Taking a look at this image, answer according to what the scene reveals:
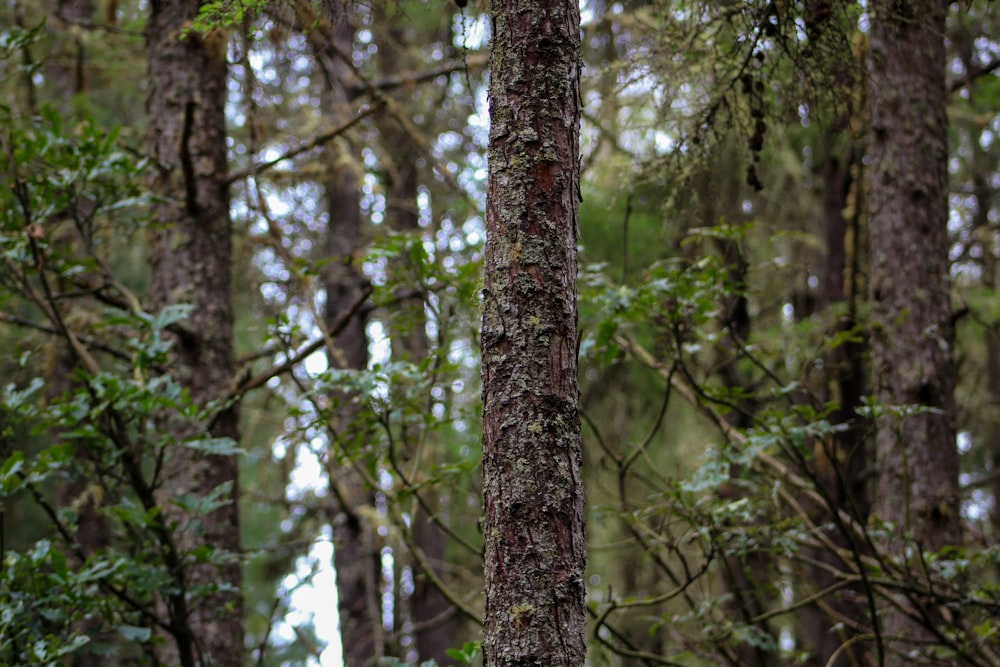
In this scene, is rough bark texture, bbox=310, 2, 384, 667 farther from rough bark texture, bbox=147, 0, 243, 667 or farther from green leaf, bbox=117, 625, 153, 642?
green leaf, bbox=117, 625, 153, 642

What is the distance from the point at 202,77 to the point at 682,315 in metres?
3.11

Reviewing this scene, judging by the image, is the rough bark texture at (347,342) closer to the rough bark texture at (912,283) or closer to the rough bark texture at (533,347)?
the rough bark texture at (912,283)

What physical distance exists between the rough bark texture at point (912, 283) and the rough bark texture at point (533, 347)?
10.1ft

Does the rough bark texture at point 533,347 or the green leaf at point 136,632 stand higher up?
the rough bark texture at point 533,347

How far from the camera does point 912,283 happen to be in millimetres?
5215

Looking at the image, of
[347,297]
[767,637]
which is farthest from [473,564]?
[767,637]

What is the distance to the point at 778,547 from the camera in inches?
165

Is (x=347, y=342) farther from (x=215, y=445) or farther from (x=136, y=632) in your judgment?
(x=136, y=632)

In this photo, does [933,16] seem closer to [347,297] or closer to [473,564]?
[347,297]

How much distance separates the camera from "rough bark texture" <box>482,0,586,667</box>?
87.0 inches

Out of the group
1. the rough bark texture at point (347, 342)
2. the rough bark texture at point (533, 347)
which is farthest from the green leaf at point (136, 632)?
the rough bark texture at point (347, 342)

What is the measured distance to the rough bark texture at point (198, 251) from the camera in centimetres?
471

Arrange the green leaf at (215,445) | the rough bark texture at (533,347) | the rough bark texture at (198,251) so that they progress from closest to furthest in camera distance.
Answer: the rough bark texture at (533,347)
the green leaf at (215,445)
the rough bark texture at (198,251)

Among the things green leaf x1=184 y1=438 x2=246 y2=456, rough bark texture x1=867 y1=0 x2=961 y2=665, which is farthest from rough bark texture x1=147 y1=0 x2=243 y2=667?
rough bark texture x1=867 y1=0 x2=961 y2=665
